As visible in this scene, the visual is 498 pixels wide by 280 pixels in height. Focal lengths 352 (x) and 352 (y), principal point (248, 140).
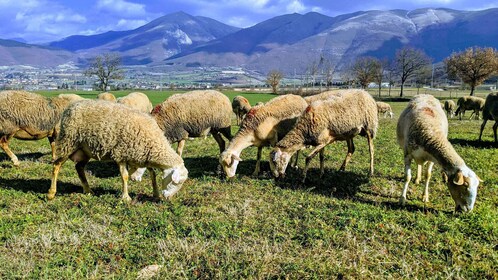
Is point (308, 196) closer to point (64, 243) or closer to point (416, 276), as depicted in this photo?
point (416, 276)

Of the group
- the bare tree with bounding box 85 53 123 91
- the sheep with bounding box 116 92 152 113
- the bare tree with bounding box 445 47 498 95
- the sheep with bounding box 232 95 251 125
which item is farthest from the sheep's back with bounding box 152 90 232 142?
the bare tree with bounding box 85 53 123 91

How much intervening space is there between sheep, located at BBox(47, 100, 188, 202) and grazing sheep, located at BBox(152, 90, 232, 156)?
9.84 feet

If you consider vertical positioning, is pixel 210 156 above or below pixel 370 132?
below

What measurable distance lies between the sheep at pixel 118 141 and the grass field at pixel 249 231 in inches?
26.6

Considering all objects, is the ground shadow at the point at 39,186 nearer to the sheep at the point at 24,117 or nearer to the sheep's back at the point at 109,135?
the sheep's back at the point at 109,135

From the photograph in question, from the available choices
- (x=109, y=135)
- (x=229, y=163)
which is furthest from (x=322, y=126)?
(x=109, y=135)

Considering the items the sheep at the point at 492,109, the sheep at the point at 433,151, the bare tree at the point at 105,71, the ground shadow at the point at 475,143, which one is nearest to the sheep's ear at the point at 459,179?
the sheep at the point at 433,151

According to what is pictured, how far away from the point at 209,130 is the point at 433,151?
6728 mm

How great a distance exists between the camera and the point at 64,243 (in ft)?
18.1

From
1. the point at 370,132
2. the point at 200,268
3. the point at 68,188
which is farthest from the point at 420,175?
the point at 68,188

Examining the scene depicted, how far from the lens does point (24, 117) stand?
1031 cm

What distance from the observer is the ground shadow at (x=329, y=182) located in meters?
8.34

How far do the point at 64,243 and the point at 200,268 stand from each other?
91.2 inches

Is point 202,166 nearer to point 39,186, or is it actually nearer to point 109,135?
point 109,135
